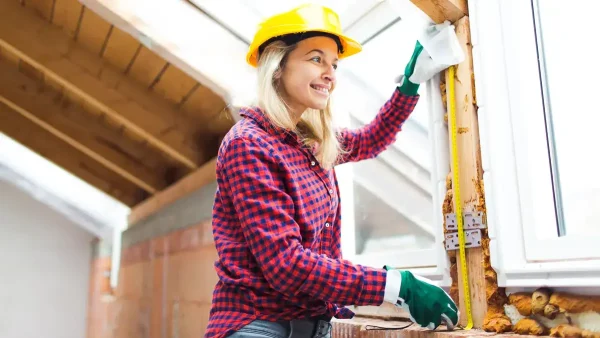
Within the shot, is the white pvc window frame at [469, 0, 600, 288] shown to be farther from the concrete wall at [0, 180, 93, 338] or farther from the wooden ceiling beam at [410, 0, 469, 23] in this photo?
the concrete wall at [0, 180, 93, 338]

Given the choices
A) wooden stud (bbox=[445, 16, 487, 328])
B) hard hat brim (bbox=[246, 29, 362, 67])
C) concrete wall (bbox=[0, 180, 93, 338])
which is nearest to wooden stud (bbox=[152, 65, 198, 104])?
hard hat brim (bbox=[246, 29, 362, 67])

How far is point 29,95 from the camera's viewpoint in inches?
126

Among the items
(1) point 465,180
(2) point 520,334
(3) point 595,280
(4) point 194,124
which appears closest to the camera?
(3) point 595,280

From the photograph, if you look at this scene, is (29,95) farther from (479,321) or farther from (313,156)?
(479,321)

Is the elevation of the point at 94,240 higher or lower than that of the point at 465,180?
higher

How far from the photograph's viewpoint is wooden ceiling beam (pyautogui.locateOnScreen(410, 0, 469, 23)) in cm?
127

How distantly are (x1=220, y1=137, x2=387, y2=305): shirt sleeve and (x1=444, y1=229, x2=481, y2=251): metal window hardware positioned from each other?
9.6 inches

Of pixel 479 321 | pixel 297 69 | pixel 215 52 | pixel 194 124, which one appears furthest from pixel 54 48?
pixel 479 321

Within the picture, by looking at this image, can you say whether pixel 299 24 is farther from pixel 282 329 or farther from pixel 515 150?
pixel 282 329

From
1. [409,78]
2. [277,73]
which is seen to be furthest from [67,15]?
[409,78]

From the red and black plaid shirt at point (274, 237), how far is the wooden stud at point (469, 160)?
25 cm

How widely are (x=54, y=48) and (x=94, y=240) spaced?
353 cm

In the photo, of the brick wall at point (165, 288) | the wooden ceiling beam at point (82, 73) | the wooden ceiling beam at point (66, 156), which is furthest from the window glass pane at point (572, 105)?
the wooden ceiling beam at point (66, 156)

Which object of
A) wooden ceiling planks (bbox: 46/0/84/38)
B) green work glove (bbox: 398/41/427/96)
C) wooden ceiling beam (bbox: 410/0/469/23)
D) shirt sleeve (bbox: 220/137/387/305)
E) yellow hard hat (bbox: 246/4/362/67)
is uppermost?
wooden ceiling planks (bbox: 46/0/84/38)
